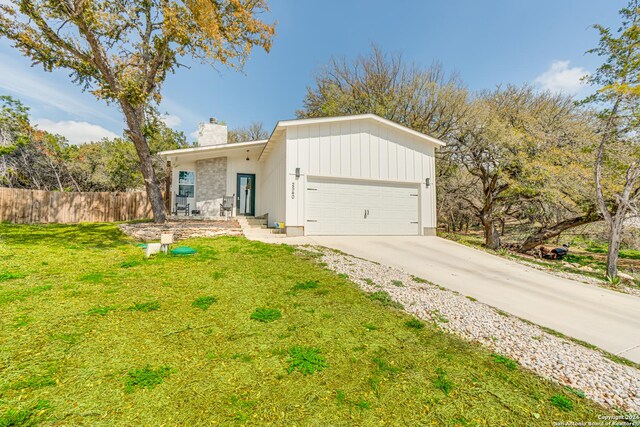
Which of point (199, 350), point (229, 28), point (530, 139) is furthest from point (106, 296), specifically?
point (530, 139)

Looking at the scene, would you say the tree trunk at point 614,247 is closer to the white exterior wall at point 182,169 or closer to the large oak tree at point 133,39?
the large oak tree at point 133,39

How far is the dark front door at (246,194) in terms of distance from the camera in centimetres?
1295

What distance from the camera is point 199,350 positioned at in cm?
237

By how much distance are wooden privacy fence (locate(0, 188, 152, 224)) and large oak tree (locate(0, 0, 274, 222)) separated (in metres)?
6.67

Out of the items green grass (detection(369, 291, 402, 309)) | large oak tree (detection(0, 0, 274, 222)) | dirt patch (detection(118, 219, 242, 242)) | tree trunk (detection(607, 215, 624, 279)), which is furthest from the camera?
dirt patch (detection(118, 219, 242, 242))

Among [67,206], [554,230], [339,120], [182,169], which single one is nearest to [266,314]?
[339,120]

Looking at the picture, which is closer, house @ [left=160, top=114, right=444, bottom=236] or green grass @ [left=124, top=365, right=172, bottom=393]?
green grass @ [left=124, top=365, right=172, bottom=393]

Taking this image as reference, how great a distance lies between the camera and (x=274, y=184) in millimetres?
10133

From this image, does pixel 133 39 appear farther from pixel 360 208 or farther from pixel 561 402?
pixel 561 402

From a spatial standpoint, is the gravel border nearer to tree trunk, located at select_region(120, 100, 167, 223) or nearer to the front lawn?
the front lawn

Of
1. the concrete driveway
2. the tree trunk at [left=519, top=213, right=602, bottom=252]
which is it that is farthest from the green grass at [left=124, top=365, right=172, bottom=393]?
the tree trunk at [left=519, top=213, right=602, bottom=252]

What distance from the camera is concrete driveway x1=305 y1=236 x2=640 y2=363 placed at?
11.2 ft

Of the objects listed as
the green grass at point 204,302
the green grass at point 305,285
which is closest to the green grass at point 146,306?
the green grass at point 204,302

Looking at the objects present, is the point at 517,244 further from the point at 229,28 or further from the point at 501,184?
the point at 229,28
